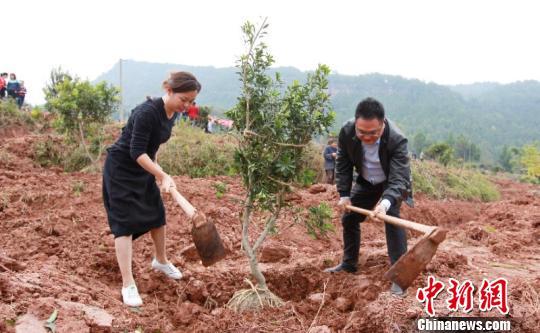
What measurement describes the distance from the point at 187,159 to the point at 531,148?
15.7 metres

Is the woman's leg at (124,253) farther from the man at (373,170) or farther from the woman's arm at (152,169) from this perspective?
the man at (373,170)

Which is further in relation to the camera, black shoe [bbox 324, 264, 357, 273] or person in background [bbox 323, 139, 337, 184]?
person in background [bbox 323, 139, 337, 184]

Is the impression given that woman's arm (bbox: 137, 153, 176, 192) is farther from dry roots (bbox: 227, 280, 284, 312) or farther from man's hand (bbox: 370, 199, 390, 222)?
man's hand (bbox: 370, 199, 390, 222)

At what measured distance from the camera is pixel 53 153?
10.1 metres

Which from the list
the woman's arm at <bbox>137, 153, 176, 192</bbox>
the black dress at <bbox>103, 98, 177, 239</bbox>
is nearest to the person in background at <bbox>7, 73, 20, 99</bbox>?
the black dress at <bbox>103, 98, 177, 239</bbox>

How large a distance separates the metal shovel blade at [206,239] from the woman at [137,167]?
32cm

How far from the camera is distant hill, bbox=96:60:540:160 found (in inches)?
3063

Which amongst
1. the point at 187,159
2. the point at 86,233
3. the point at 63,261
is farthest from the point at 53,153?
the point at 63,261

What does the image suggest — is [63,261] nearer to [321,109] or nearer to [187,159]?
[321,109]

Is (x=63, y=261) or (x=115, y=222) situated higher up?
(x=115, y=222)

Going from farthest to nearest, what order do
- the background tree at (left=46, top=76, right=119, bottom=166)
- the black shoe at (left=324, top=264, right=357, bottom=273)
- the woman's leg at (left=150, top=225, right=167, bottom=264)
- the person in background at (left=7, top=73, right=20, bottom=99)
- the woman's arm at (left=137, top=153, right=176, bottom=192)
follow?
the person in background at (left=7, top=73, right=20, bottom=99), the background tree at (left=46, top=76, right=119, bottom=166), the black shoe at (left=324, top=264, right=357, bottom=273), the woman's leg at (left=150, top=225, right=167, bottom=264), the woman's arm at (left=137, top=153, right=176, bottom=192)

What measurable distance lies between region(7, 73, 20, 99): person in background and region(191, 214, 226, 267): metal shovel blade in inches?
509

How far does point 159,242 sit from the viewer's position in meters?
3.86

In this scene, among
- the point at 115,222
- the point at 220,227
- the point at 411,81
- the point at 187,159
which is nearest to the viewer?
the point at 115,222
